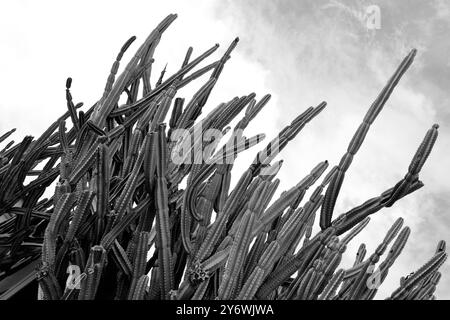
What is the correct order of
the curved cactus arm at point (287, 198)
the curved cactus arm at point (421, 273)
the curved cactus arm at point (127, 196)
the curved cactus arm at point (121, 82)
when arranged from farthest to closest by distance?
the curved cactus arm at point (121, 82) → the curved cactus arm at point (127, 196) → the curved cactus arm at point (287, 198) → the curved cactus arm at point (421, 273)

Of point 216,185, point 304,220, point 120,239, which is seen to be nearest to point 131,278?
point 120,239

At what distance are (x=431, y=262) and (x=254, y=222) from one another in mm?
895

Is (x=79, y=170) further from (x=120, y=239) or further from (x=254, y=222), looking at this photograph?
(x=254, y=222)

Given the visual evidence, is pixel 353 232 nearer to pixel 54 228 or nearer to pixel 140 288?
pixel 140 288

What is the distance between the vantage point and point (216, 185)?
354cm

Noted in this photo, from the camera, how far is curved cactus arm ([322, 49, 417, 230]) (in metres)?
3.32

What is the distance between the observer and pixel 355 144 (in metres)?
3.36

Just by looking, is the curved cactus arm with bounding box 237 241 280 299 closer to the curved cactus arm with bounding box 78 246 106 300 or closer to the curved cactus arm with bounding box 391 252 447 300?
the curved cactus arm with bounding box 391 252 447 300

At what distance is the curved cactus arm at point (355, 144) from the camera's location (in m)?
3.32

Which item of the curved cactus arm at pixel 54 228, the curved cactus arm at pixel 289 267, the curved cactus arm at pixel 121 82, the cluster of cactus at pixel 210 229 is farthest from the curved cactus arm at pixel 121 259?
the curved cactus arm at pixel 121 82

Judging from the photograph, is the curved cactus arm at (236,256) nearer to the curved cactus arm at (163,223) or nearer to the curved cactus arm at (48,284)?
the curved cactus arm at (163,223)

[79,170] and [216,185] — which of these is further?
[79,170]

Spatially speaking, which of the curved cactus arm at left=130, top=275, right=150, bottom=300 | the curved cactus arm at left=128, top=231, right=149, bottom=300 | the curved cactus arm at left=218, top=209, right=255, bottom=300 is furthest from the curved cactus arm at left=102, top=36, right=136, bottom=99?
the curved cactus arm at left=218, top=209, right=255, bottom=300

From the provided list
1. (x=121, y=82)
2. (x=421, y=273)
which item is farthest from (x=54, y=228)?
(x=421, y=273)
